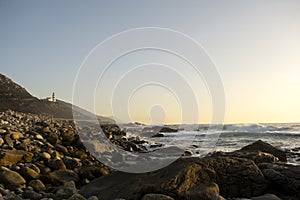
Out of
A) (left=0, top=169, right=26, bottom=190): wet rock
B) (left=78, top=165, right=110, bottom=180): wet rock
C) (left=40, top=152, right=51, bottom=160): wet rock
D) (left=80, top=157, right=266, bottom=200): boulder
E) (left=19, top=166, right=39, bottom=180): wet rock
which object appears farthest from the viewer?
(left=40, top=152, right=51, bottom=160): wet rock

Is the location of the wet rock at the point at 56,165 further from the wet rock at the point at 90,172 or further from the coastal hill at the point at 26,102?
the coastal hill at the point at 26,102

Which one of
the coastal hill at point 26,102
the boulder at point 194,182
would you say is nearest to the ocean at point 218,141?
the boulder at point 194,182

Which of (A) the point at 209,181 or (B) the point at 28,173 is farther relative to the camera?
(B) the point at 28,173

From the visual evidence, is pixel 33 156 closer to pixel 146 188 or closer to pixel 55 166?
pixel 55 166

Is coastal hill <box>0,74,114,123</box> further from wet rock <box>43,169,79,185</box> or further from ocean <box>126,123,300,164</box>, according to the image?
wet rock <box>43,169,79,185</box>

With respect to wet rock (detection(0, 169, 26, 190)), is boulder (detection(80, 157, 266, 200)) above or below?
above

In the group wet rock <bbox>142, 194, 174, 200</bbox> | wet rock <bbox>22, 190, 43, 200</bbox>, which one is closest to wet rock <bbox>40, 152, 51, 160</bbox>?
wet rock <bbox>22, 190, 43, 200</bbox>

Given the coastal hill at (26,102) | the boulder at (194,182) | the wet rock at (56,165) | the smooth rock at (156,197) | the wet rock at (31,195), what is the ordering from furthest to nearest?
the coastal hill at (26,102) < the wet rock at (56,165) < the wet rock at (31,195) < the boulder at (194,182) < the smooth rock at (156,197)

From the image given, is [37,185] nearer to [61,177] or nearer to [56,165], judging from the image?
[61,177]

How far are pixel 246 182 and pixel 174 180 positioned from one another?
1157 millimetres

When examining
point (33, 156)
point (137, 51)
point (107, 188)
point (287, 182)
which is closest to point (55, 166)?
point (33, 156)

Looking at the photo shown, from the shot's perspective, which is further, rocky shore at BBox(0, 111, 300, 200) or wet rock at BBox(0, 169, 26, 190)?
A: wet rock at BBox(0, 169, 26, 190)

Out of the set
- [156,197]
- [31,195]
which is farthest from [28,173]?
[156,197]

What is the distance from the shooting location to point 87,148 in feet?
37.3
